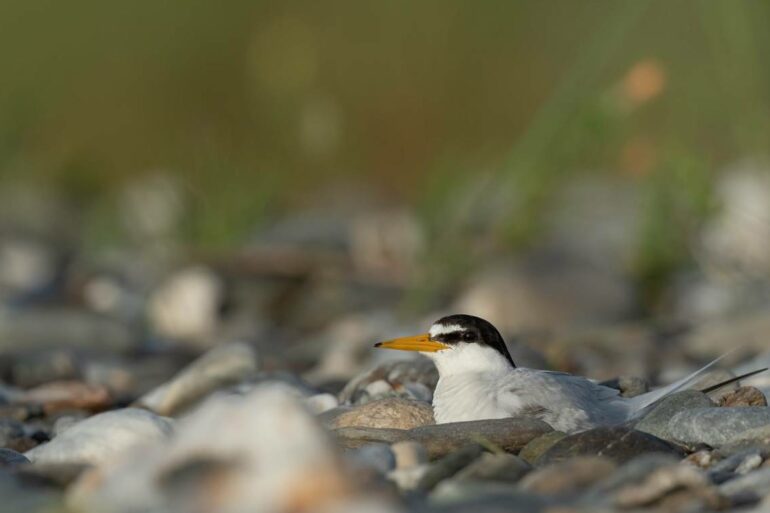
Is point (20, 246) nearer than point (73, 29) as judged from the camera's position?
Yes

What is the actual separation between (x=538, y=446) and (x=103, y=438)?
1018 mm

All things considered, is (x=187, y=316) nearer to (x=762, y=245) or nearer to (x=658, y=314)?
(x=658, y=314)

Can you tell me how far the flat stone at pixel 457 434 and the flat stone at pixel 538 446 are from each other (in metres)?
0.04

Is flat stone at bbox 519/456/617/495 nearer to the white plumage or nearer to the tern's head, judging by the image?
the white plumage

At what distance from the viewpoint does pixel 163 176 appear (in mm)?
9820

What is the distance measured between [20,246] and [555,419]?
24.6 feet

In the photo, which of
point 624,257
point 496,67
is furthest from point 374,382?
point 496,67

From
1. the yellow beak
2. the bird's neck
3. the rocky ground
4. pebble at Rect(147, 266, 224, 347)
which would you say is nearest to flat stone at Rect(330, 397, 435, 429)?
the rocky ground

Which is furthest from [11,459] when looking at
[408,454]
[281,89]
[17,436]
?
[281,89]

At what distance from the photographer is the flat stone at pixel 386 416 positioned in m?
3.68

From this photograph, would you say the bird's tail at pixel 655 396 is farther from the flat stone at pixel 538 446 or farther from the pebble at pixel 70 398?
the pebble at pixel 70 398

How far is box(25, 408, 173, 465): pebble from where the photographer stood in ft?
11.2

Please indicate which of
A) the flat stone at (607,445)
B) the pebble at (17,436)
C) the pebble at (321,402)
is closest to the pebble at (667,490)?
the flat stone at (607,445)

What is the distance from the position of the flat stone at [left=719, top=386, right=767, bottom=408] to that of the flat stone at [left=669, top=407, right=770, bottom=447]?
340 millimetres
